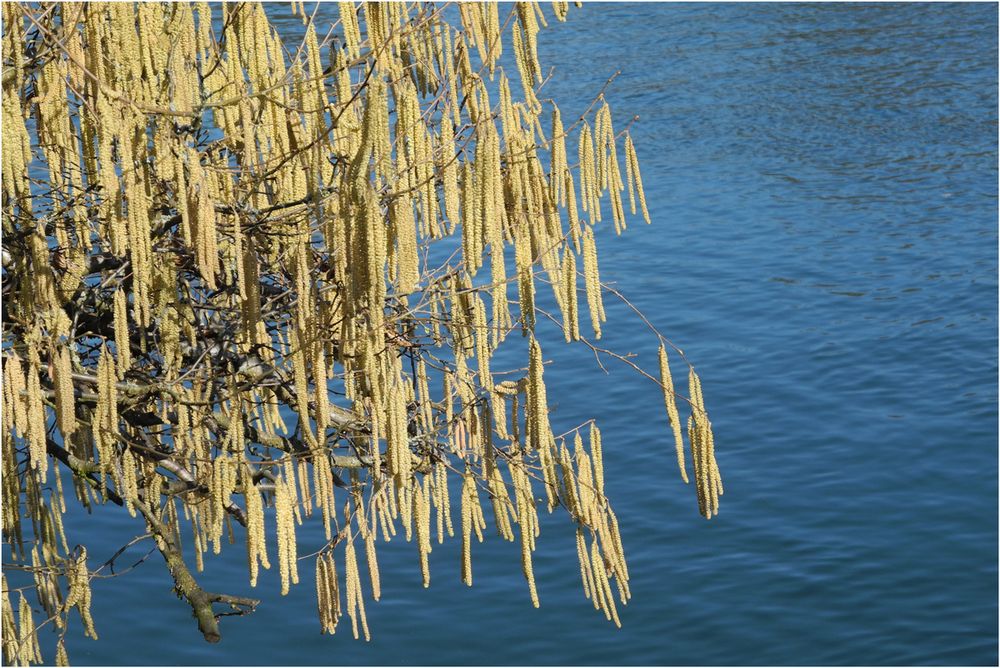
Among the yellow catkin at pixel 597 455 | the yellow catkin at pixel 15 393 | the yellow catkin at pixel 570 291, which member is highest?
the yellow catkin at pixel 570 291

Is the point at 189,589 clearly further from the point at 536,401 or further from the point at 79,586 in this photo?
the point at 536,401

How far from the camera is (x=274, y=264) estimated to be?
19.0 feet

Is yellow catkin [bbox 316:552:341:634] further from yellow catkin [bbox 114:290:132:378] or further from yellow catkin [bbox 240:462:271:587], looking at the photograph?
yellow catkin [bbox 114:290:132:378]

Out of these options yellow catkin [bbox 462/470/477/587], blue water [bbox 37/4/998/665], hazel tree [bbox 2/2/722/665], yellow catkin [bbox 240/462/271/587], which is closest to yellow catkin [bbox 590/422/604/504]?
hazel tree [bbox 2/2/722/665]

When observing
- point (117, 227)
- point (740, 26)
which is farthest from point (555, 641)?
point (740, 26)

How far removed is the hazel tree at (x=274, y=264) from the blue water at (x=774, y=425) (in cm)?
494

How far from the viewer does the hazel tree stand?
175 inches

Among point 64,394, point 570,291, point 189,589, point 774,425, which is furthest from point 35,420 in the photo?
point 774,425

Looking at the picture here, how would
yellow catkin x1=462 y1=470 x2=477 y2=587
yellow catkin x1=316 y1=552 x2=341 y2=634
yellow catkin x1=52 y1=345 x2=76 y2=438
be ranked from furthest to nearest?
yellow catkin x1=462 y1=470 x2=477 y2=587, yellow catkin x1=316 y1=552 x2=341 y2=634, yellow catkin x1=52 y1=345 x2=76 y2=438

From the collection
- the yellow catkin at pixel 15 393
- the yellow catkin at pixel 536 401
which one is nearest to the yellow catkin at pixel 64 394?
the yellow catkin at pixel 15 393

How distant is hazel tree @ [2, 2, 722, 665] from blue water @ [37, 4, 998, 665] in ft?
16.2

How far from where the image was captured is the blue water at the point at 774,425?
10.5 metres

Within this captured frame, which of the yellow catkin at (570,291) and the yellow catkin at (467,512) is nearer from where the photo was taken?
the yellow catkin at (570,291)

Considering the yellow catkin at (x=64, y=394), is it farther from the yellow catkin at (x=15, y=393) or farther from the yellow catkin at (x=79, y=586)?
the yellow catkin at (x=79, y=586)
